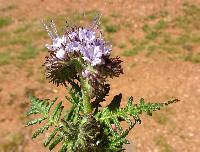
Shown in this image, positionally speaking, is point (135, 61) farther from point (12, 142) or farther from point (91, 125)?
point (91, 125)

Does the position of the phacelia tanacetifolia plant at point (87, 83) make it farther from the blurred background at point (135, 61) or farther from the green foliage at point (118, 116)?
the blurred background at point (135, 61)

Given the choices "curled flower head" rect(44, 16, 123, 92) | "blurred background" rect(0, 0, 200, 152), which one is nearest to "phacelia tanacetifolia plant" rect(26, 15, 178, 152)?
"curled flower head" rect(44, 16, 123, 92)

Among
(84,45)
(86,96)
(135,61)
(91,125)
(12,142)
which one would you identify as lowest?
(91,125)

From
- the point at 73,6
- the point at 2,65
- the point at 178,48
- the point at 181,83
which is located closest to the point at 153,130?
the point at 181,83

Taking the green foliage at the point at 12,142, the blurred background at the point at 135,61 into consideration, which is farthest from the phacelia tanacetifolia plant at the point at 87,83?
the green foliage at the point at 12,142

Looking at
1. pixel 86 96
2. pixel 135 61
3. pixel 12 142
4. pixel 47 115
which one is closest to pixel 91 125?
pixel 86 96
